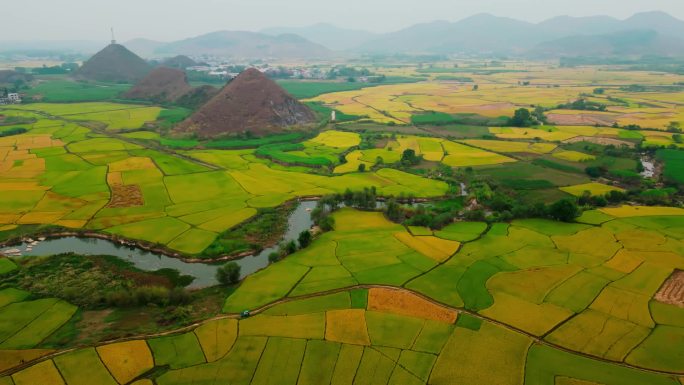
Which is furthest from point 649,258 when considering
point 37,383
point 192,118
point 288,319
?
point 192,118

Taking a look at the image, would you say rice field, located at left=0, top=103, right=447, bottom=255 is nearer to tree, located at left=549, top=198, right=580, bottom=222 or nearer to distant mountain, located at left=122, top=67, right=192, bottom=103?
tree, located at left=549, top=198, right=580, bottom=222

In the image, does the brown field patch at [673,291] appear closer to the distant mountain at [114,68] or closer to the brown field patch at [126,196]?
the brown field patch at [126,196]

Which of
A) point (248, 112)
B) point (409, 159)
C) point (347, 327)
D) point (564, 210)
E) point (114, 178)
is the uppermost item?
point (248, 112)

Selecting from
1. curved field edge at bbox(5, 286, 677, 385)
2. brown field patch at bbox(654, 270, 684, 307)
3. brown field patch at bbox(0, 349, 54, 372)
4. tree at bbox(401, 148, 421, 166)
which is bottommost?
curved field edge at bbox(5, 286, 677, 385)

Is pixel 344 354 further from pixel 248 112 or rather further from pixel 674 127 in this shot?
pixel 674 127

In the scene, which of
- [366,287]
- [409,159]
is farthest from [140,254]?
[409,159]

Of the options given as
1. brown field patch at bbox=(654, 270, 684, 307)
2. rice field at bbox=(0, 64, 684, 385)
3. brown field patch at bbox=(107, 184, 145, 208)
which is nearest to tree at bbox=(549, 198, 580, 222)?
rice field at bbox=(0, 64, 684, 385)
